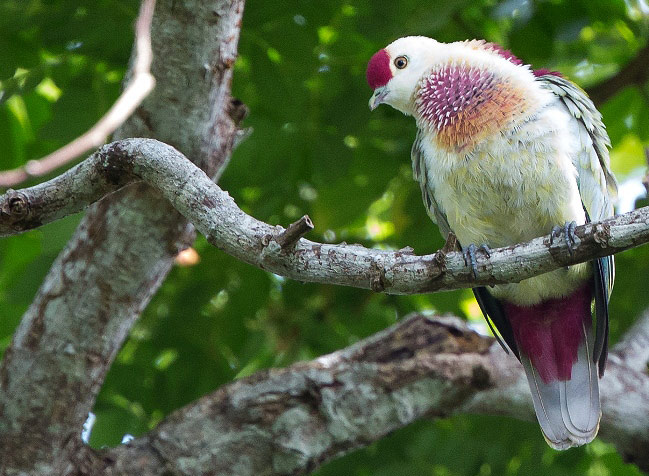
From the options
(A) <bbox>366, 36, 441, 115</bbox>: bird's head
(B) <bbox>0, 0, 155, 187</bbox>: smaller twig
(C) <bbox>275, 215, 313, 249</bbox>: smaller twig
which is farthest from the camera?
(A) <bbox>366, 36, 441, 115</bbox>: bird's head

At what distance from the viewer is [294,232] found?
1685 mm

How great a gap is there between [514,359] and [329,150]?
3.74 ft

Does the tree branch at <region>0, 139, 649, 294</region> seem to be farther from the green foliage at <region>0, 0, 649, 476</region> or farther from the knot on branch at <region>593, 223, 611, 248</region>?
the green foliage at <region>0, 0, 649, 476</region>

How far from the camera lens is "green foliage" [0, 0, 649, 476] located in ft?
9.83

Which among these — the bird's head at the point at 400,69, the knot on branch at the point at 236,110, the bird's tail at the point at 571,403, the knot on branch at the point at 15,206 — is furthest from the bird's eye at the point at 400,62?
the knot on branch at the point at 15,206

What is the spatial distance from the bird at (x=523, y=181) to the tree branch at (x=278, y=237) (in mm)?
575

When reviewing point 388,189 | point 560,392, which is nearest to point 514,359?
point 560,392

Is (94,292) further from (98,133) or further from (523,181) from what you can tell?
(98,133)

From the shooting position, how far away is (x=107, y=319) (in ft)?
8.58

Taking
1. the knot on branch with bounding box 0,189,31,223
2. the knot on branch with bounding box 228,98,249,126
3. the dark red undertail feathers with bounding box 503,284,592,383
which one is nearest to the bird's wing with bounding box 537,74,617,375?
the dark red undertail feathers with bounding box 503,284,592,383

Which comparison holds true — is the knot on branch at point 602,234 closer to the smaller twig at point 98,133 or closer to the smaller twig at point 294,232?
the smaller twig at point 294,232

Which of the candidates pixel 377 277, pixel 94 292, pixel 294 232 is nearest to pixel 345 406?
pixel 94 292

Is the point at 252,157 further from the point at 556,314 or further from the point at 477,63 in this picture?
the point at 556,314

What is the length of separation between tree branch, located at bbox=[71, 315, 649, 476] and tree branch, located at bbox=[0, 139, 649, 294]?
991mm
